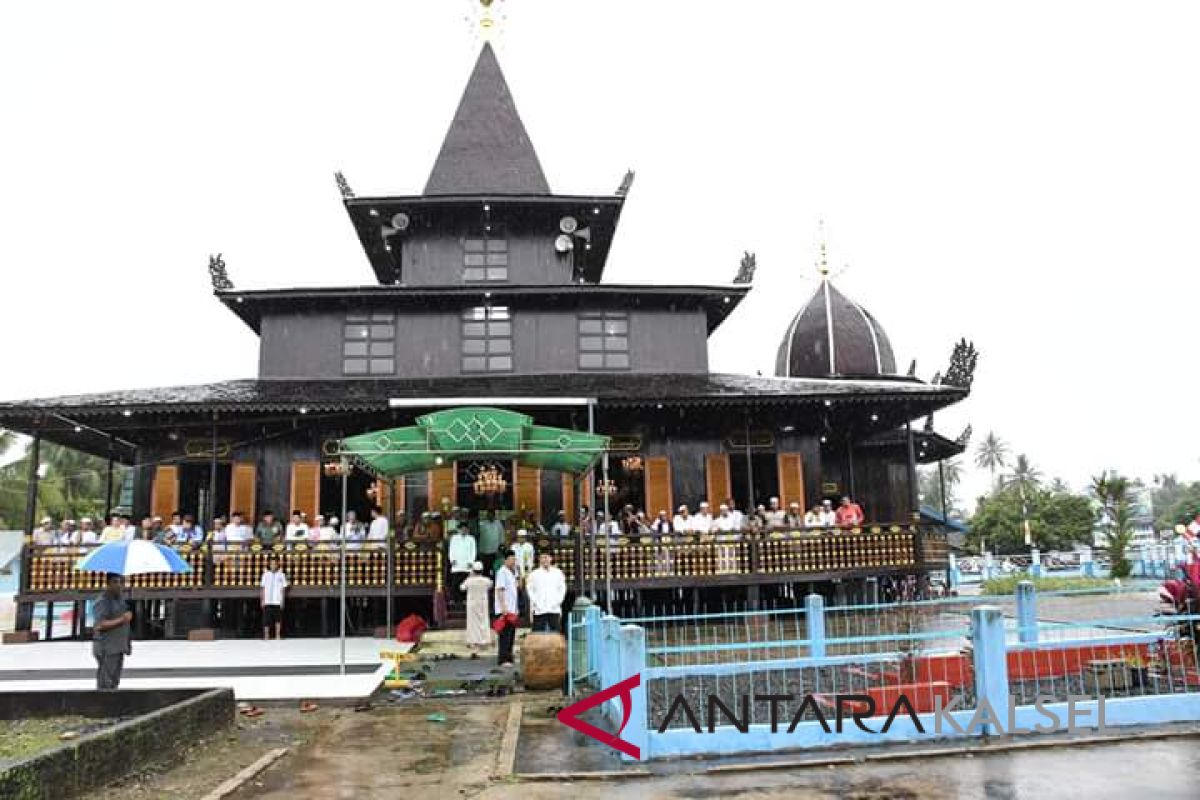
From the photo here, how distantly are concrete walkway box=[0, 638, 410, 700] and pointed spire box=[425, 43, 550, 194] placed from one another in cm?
1206

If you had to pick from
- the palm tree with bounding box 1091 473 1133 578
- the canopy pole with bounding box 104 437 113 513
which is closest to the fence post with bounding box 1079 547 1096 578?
the palm tree with bounding box 1091 473 1133 578

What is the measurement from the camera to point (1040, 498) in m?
55.6

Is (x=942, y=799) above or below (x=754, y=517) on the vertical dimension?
below

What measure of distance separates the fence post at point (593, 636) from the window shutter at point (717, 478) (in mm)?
9080

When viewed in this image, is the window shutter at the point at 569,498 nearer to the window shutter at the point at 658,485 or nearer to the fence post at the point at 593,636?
the window shutter at the point at 658,485

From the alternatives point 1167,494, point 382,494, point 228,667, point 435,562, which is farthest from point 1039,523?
point 1167,494

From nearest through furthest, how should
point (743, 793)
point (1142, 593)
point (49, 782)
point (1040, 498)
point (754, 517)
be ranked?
point (49, 782)
point (743, 793)
point (754, 517)
point (1142, 593)
point (1040, 498)

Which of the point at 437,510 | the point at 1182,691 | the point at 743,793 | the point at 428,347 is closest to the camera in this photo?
the point at 743,793

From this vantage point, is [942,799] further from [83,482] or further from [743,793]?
[83,482]

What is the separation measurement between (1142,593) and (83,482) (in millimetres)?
46604

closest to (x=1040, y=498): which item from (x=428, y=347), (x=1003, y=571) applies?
(x=1003, y=571)

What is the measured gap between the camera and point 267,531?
17609 millimetres

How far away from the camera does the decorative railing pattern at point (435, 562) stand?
1689 centimetres

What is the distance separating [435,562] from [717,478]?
6.52 meters
